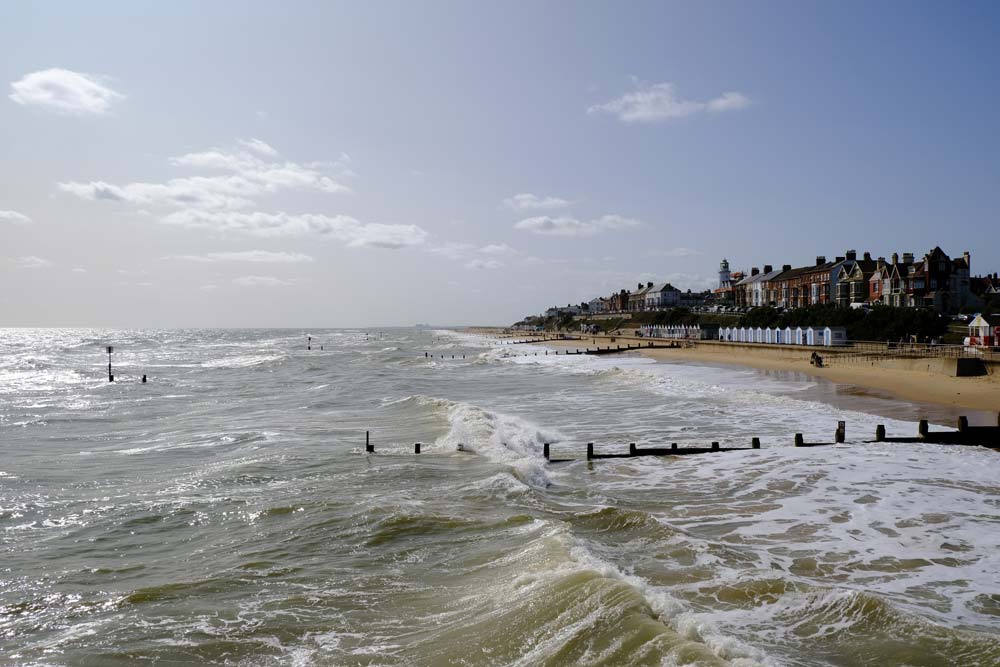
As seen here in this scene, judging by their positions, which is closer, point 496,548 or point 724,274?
point 496,548

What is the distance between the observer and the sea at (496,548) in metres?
8.67

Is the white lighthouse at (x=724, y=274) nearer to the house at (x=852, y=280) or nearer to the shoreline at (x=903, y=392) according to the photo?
the house at (x=852, y=280)

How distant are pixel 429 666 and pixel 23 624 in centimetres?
644

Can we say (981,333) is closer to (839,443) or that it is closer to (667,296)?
(839,443)

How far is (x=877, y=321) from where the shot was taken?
62000 millimetres

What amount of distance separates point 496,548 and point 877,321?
2463 inches

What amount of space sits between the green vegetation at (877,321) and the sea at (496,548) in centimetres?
3606

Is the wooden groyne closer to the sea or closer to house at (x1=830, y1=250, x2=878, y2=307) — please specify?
the sea

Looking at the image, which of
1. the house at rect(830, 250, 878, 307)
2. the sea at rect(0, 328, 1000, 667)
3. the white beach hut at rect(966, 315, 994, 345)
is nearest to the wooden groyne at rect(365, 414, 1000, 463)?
the sea at rect(0, 328, 1000, 667)

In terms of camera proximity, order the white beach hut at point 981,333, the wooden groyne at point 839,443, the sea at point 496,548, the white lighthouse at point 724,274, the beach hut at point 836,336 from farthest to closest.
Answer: the white lighthouse at point 724,274
the beach hut at point 836,336
the white beach hut at point 981,333
the wooden groyne at point 839,443
the sea at point 496,548

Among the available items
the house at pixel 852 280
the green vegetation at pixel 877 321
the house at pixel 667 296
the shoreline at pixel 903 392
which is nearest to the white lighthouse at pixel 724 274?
the house at pixel 667 296

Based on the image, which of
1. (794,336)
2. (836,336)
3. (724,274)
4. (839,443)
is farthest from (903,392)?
(724,274)

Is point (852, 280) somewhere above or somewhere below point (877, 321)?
above

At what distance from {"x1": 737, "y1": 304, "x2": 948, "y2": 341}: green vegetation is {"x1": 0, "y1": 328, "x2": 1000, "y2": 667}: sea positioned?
36.1 m
